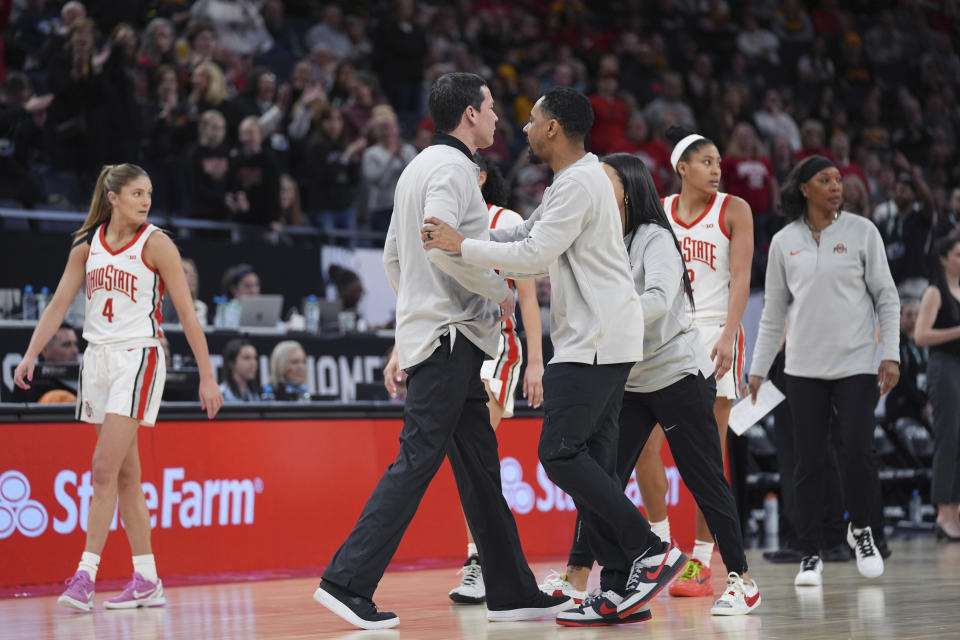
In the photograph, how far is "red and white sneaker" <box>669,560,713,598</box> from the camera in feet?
19.0

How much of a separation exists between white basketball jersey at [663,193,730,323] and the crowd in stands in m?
1.88

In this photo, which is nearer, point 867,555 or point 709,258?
point 709,258

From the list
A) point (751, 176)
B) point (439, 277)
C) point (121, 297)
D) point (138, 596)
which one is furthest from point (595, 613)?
point (751, 176)

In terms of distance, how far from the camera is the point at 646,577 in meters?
4.66

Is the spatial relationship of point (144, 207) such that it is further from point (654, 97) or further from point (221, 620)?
point (654, 97)

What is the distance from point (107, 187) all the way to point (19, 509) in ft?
6.14

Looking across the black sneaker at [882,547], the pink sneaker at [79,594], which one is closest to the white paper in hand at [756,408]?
the black sneaker at [882,547]

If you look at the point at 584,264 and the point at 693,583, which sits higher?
the point at 584,264

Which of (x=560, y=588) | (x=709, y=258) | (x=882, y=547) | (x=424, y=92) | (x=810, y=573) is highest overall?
(x=424, y=92)

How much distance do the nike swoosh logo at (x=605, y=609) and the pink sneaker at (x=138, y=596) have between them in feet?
7.25

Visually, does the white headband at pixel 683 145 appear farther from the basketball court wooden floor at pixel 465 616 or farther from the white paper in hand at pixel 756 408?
the basketball court wooden floor at pixel 465 616

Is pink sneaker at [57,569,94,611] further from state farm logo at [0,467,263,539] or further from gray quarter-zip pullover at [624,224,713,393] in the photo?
gray quarter-zip pullover at [624,224,713,393]

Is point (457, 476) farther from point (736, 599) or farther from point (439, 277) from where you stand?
point (736, 599)

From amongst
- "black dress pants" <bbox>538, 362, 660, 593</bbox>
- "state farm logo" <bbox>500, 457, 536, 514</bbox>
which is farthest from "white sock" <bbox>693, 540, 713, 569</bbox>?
"state farm logo" <bbox>500, 457, 536, 514</bbox>
